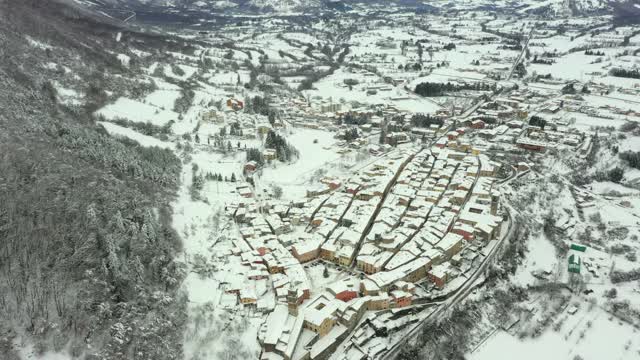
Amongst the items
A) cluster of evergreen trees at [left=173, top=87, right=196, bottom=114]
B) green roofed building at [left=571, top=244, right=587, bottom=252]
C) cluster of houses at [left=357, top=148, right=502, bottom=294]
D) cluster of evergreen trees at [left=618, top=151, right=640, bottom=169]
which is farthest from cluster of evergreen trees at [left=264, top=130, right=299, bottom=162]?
cluster of evergreen trees at [left=618, top=151, right=640, bottom=169]

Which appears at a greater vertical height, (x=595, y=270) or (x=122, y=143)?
(x=122, y=143)

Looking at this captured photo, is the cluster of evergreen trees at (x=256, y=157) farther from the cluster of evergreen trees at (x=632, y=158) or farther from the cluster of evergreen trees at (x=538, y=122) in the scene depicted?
the cluster of evergreen trees at (x=632, y=158)

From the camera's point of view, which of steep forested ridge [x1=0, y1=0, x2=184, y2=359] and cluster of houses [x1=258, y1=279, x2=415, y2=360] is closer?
steep forested ridge [x1=0, y1=0, x2=184, y2=359]

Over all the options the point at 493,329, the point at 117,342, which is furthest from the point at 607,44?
the point at 117,342

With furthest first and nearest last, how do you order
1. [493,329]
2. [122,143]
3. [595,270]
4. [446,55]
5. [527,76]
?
[446,55], [527,76], [122,143], [595,270], [493,329]

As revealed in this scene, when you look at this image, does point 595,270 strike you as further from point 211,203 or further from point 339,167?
point 211,203

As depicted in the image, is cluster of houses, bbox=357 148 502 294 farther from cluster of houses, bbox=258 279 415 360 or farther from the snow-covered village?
cluster of houses, bbox=258 279 415 360
